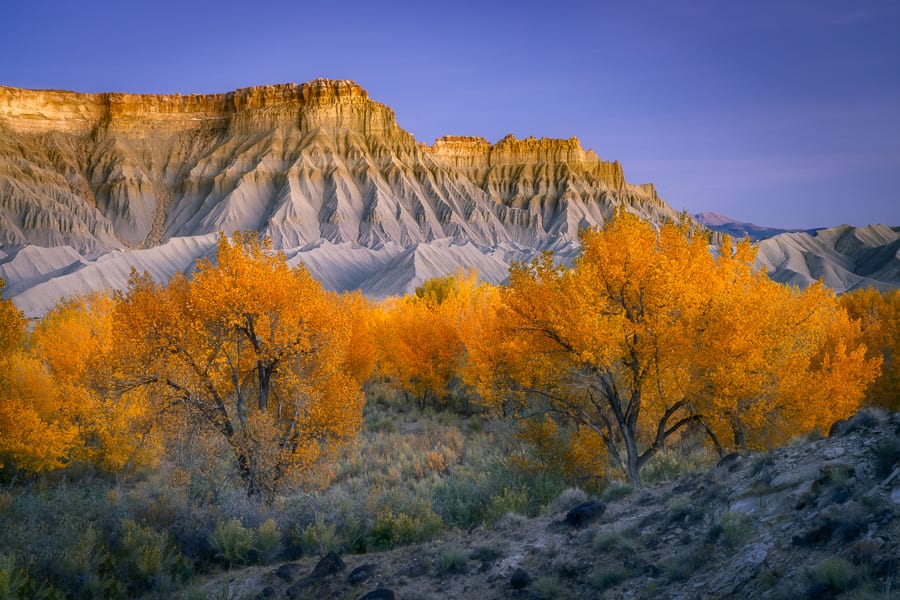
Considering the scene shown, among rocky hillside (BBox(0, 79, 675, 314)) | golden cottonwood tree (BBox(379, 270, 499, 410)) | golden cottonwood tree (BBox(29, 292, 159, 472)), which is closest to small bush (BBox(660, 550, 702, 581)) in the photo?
golden cottonwood tree (BBox(29, 292, 159, 472))

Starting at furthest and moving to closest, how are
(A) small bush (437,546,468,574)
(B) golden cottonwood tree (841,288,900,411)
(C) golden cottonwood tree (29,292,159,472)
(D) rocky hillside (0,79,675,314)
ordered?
(D) rocky hillside (0,79,675,314)
(B) golden cottonwood tree (841,288,900,411)
(C) golden cottonwood tree (29,292,159,472)
(A) small bush (437,546,468,574)

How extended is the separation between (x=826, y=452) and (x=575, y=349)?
244 inches

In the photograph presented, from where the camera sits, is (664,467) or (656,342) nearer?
(656,342)

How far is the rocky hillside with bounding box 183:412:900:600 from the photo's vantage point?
19.1 ft

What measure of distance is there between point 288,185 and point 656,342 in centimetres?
10166

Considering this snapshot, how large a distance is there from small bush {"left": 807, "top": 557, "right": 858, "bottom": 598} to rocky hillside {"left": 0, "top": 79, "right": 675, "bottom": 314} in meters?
72.9

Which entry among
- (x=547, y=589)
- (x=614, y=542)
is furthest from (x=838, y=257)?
(x=547, y=589)

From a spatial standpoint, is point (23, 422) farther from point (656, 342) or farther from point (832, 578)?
point (832, 578)

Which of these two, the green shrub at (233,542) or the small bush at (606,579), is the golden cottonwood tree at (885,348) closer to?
the small bush at (606,579)

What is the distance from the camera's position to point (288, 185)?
107 m

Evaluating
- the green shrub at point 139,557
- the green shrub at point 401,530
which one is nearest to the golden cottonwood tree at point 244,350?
the green shrub at point 139,557

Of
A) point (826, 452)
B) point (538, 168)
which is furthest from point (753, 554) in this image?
point (538, 168)

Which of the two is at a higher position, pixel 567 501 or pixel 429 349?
pixel 429 349

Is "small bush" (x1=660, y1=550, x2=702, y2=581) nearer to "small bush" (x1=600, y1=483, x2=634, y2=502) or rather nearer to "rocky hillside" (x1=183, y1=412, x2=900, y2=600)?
"rocky hillside" (x1=183, y1=412, x2=900, y2=600)
